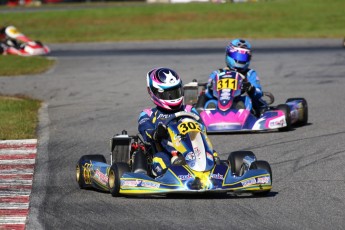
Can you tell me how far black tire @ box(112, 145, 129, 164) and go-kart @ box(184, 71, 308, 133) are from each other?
145 inches

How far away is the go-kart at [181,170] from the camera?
8.41m

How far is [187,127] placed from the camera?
8.94m

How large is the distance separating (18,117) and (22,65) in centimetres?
963

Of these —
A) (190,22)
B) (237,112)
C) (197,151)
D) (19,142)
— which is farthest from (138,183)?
(190,22)

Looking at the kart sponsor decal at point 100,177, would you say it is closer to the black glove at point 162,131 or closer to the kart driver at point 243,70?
the black glove at point 162,131

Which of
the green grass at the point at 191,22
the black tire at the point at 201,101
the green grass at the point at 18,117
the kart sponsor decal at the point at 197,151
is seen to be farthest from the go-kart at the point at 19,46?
the kart sponsor decal at the point at 197,151

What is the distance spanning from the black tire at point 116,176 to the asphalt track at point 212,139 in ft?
0.30

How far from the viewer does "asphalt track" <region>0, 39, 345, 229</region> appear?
7.61 meters

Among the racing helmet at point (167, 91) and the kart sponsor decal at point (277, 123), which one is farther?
the kart sponsor decal at point (277, 123)

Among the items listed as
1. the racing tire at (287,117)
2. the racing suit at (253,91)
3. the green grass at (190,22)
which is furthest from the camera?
the green grass at (190,22)

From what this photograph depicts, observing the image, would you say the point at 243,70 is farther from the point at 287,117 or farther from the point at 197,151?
the point at 197,151

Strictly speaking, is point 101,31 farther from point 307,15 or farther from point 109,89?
point 109,89

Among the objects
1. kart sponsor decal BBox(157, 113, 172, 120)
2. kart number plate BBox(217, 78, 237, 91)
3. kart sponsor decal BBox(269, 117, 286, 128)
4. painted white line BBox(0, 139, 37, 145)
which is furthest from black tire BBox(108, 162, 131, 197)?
kart number plate BBox(217, 78, 237, 91)

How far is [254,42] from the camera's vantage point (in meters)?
32.0
